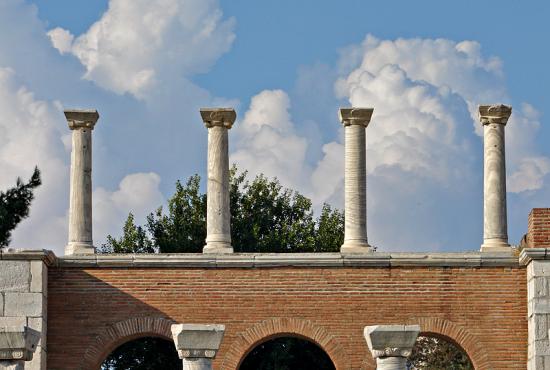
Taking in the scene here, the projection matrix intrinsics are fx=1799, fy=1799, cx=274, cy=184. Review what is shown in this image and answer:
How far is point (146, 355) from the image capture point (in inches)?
2104

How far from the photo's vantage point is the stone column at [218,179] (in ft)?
121

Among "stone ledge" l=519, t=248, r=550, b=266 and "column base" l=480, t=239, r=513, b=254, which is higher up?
"column base" l=480, t=239, r=513, b=254

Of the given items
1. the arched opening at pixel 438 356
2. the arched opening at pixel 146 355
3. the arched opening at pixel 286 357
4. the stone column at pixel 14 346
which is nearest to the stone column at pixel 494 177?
the stone column at pixel 14 346

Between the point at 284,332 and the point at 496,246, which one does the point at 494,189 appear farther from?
the point at 284,332

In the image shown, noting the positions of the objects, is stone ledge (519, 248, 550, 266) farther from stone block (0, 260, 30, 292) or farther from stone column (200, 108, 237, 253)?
stone block (0, 260, 30, 292)

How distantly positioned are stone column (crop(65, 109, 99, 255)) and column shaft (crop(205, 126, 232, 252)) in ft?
8.15

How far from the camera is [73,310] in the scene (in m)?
36.3

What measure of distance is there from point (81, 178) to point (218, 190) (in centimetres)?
285

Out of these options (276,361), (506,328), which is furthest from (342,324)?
(276,361)

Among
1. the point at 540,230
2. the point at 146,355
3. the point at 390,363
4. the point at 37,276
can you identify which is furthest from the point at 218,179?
the point at 146,355

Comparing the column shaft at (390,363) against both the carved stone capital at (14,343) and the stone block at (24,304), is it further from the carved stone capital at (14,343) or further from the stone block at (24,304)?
the stone block at (24,304)

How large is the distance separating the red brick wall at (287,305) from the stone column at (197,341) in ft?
17.7

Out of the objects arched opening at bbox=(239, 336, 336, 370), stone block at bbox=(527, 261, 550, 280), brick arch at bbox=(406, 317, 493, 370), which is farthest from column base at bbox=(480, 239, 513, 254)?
arched opening at bbox=(239, 336, 336, 370)

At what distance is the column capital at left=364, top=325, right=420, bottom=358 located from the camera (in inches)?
1167
